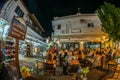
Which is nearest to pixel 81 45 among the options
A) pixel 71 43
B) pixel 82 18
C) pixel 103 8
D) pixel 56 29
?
pixel 71 43

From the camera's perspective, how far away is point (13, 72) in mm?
6504

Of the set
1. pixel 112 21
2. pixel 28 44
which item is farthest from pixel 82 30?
pixel 28 44

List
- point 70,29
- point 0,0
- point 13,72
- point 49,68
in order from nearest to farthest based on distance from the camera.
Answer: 1. point 13,72
2. point 49,68
3. point 0,0
4. point 70,29

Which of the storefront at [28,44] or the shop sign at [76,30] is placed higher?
the shop sign at [76,30]

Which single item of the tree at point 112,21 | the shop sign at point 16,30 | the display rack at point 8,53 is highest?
the tree at point 112,21

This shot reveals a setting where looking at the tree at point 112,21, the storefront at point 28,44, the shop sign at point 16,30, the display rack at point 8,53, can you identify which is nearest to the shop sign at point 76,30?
the storefront at point 28,44

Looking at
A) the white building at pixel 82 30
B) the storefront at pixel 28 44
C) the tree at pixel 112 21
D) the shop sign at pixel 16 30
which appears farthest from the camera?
the white building at pixel 82 30

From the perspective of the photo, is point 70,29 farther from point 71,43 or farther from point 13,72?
point 13,72

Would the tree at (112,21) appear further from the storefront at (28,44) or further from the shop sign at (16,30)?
the shop sign at (16,30)

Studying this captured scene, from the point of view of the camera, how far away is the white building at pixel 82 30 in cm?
4372

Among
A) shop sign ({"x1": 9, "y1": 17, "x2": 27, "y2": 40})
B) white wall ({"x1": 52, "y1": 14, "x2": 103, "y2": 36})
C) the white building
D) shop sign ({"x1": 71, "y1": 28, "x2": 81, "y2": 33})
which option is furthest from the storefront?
shop sign ({"x1": 71, "y1": 28, "x2": 81, "y2": 33})

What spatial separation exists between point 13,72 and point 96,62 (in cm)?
1002

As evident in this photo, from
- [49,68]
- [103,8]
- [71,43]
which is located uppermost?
[103,8]

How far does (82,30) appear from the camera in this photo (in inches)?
1805
